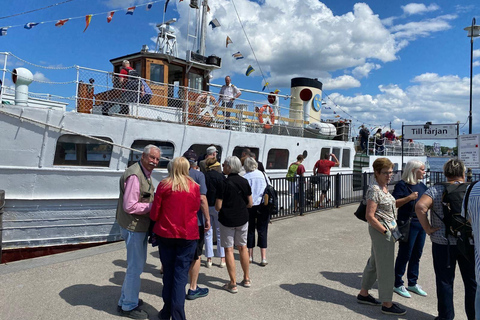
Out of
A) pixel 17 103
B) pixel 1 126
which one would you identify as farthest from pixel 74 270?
pixel 17 103

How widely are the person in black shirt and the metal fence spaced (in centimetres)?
452

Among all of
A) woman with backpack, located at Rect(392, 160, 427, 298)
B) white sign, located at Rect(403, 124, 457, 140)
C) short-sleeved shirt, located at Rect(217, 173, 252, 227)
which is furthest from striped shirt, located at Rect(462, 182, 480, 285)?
white sign, located at Rect(403, 124, 457, 140)

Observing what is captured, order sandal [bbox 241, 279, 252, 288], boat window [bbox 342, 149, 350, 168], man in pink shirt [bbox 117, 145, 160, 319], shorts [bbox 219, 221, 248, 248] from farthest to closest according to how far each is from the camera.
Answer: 1. boat window [bbox 342, 149, 350, 168]
2. sandal [bbox 241, 279, 252, 288]
3. shorts [bbox 219, 221, 248, 248]
4. man in pink shirt [bbox 117, 145, 160, 319]

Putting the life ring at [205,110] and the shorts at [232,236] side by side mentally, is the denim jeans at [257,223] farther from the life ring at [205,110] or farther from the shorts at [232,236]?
the life ring at [205,110]

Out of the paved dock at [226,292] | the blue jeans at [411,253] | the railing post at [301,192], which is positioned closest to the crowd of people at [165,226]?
the paved dock at [226,292]

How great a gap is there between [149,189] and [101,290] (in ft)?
5.60

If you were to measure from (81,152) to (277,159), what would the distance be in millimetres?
6129

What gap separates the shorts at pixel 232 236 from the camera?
15.0 ft

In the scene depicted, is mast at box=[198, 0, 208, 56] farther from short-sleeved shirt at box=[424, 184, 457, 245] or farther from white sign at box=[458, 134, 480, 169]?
short-sleeved shirt at box=[424, 184, 457, 245]

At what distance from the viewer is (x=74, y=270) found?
5.18m

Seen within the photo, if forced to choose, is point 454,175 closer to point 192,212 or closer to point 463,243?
point 463,243

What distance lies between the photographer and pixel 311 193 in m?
10.1

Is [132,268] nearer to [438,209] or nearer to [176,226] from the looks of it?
[176,226]

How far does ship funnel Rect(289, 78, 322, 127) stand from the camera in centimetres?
1562
